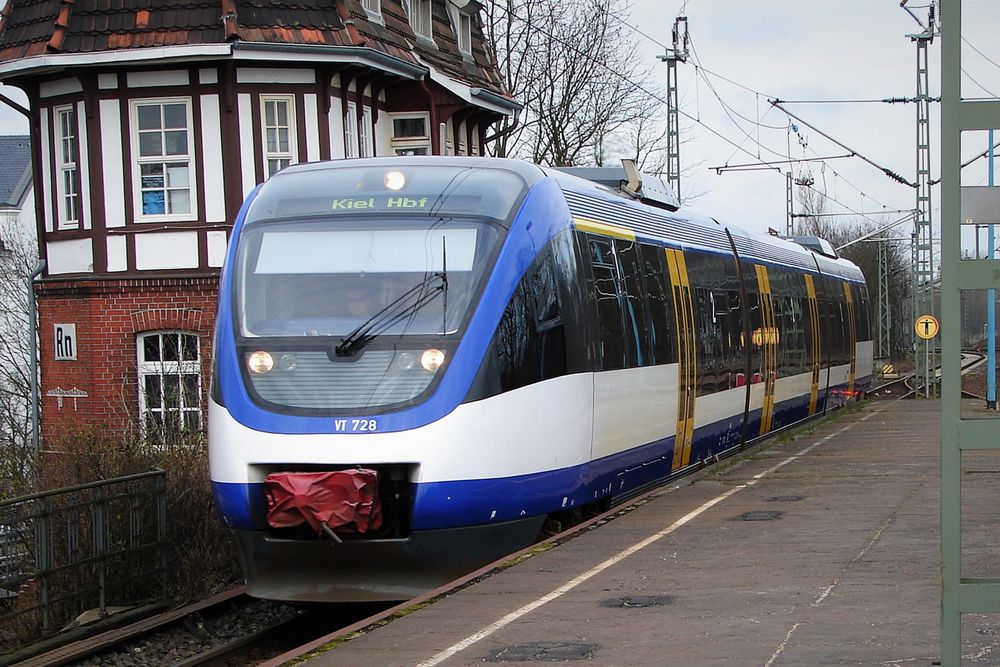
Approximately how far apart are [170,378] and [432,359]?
1231cm

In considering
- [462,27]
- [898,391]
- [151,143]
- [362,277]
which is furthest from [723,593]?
[898,391]

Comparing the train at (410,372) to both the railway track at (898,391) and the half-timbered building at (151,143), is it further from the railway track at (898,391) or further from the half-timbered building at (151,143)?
the railway track at (898,391)

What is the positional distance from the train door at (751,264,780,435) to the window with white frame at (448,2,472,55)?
11.2 metres

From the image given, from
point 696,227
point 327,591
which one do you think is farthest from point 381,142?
point 327,591

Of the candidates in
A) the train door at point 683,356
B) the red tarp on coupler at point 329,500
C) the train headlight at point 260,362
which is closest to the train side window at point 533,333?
the red tarp on coupler at point 329,500

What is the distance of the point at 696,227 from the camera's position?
1684 cm

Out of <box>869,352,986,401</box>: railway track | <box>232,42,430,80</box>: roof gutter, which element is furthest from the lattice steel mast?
<box>232,42,430,80</box>: roof gutter

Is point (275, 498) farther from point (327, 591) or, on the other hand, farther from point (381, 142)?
point (381, 142)

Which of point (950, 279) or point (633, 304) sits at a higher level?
point (950, 279)

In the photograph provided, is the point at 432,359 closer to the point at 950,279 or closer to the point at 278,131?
the point at 950,279

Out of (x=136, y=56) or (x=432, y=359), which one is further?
(x=136, y=56)

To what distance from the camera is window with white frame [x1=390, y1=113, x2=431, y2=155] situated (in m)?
26.6

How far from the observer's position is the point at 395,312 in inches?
396

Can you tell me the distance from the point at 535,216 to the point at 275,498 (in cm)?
299
